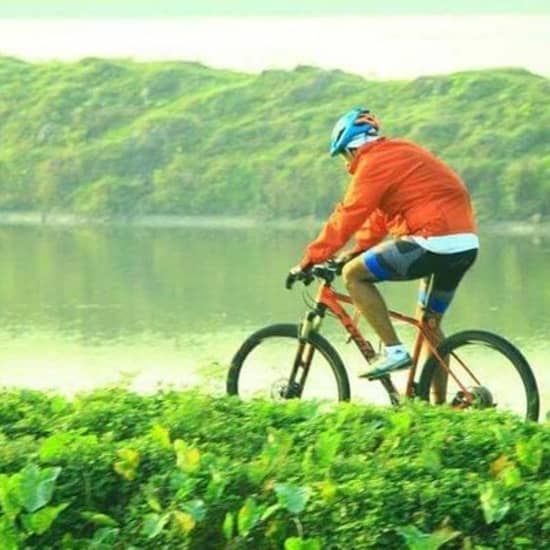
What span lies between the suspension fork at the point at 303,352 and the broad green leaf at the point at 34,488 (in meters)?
3.76

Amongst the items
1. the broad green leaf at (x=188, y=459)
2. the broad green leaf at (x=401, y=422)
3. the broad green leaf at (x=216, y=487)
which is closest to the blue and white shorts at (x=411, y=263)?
the broad green leaf at (x=401, y=422)

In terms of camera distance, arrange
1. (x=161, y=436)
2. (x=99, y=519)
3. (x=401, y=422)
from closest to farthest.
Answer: (x=99, y=519)
(x=161, y=436)
(x=401, y=422)

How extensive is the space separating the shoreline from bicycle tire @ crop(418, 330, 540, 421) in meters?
19.3

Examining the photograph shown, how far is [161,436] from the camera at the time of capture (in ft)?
18.9

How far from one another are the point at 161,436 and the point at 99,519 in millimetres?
552

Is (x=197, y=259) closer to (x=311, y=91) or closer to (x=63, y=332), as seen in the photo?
(x=63, y=332)

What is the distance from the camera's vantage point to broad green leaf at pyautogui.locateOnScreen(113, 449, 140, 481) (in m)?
5.48

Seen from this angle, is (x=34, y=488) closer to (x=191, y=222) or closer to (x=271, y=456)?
(x=271, y=456)

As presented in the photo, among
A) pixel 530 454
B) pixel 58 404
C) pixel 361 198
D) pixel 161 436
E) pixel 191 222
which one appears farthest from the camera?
pixel 191 222

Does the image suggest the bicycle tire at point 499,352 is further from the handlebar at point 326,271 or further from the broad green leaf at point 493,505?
the broad green leaf at point 493,505

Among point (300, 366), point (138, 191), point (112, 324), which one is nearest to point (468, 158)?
point (138, 191)

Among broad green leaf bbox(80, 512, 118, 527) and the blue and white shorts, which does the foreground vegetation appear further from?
the blue and white shorts

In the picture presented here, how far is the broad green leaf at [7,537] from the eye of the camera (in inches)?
202

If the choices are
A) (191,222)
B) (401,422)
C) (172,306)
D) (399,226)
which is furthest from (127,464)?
(191,222)
